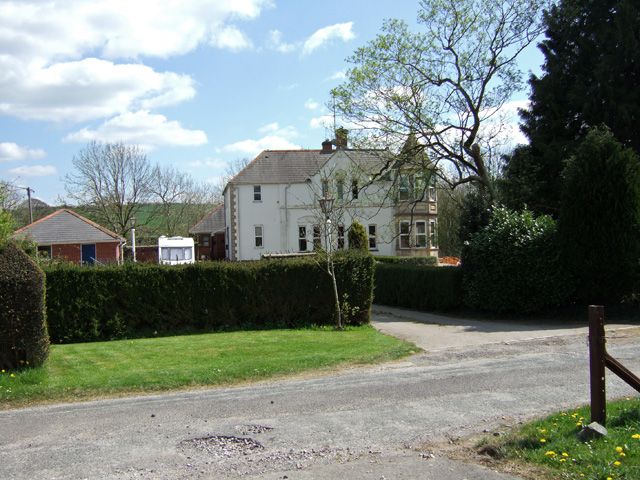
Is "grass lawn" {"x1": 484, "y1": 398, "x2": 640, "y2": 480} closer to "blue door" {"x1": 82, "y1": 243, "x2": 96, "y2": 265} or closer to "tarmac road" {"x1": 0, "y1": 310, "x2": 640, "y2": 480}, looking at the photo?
"tarmac road" {"x1": 0, "y1": 310, "x2": 640, "y2": 480}

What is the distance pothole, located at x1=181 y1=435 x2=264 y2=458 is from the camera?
594cm

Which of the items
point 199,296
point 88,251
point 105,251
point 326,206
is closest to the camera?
point 199,296

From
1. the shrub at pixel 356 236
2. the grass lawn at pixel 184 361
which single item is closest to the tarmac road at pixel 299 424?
the grass lawn at pixel 184 361

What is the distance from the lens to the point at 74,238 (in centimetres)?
4244

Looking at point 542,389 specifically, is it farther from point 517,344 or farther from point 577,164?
point 577,164

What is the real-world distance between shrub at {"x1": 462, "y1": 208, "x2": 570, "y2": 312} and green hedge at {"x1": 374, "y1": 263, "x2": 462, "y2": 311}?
146cm

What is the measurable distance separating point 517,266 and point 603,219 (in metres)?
2.71

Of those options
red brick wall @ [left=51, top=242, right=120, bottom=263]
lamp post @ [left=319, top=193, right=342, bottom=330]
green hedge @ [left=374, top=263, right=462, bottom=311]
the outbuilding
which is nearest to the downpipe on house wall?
the outbuilding

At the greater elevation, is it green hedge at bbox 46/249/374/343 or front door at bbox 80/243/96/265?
front door at bbox 80/243/96/265

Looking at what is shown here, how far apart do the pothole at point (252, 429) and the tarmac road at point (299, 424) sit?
1 centimetres

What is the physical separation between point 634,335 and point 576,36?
47.8 feet

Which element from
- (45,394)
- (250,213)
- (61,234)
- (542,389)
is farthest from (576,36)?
(61,234)


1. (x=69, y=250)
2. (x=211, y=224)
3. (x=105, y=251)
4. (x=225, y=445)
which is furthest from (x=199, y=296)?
(x=211, y=224)

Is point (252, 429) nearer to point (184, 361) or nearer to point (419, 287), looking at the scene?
point (184, 361)
